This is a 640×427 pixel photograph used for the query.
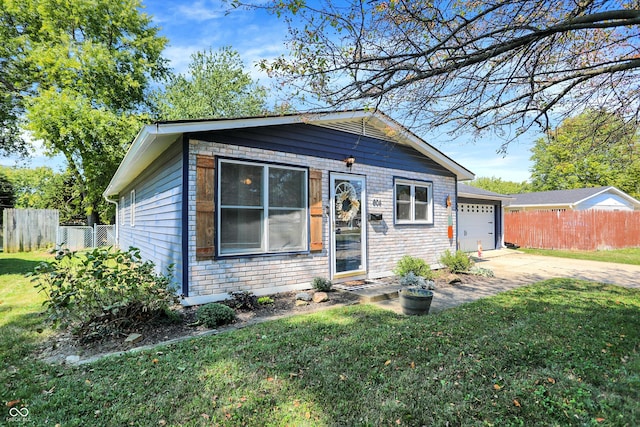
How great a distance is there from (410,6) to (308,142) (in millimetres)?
3439

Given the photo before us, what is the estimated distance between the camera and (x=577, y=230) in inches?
585

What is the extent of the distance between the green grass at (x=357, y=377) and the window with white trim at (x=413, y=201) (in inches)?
172

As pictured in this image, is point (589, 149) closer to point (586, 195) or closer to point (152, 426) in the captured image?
point (152, 426)

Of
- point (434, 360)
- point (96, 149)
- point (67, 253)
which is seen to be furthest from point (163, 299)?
point (96, 149)

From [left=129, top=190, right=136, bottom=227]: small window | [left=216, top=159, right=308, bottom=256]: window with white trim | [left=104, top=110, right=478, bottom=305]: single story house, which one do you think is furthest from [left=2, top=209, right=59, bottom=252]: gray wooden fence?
[left=216, top=159, right=308, bottom=256]: window with white trim

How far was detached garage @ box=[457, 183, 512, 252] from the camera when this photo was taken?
45.8 feet

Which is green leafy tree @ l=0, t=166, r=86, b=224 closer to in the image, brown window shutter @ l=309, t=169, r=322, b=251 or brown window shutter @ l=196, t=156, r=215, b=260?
brown window shutter @ l=196, t=156, r=215, b=260

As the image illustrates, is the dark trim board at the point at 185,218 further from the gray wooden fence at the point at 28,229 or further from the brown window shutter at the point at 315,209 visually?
the gray wooden fence at the point at 28,229

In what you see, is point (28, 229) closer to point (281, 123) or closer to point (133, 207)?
point (133, 207)

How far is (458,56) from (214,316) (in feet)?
14.4

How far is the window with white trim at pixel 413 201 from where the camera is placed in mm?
8523

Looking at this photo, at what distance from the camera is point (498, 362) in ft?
10.4

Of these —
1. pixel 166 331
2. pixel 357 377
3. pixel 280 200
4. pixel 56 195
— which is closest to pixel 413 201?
pixel 280 200

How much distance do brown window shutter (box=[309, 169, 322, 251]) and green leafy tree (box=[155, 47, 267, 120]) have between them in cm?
1668
